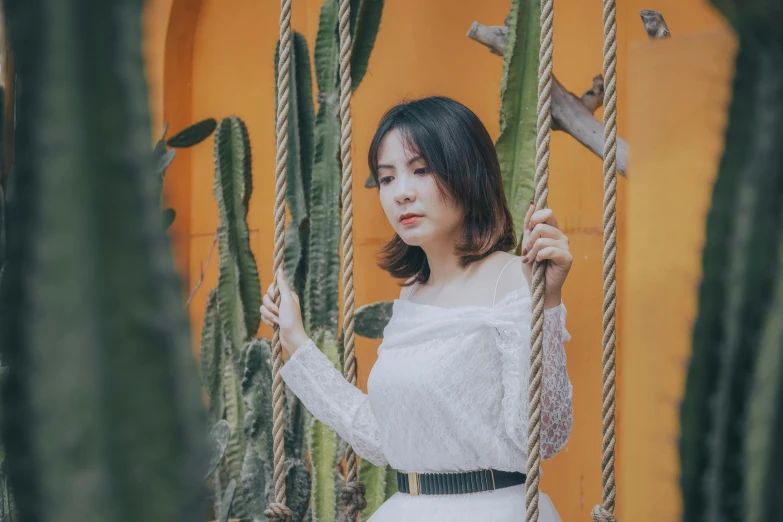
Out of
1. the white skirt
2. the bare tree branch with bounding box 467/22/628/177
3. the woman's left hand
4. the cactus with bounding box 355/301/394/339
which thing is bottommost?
the white skirt

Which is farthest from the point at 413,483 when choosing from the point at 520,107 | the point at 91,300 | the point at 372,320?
the point at 91,300

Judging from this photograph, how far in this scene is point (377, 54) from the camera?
298 cm

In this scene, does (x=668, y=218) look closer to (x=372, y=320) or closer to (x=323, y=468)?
(x=372, y=320)

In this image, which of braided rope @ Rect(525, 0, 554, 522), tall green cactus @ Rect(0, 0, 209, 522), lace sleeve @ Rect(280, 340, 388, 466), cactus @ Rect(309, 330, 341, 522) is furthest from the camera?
cactus @ Rect(309, 330, 341, 522)

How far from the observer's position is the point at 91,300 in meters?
0.35

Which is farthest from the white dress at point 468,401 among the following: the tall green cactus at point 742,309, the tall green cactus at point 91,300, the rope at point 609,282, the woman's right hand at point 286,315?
the tall green cactus at point 91,300

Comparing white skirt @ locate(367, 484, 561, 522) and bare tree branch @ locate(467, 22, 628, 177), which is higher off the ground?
bare tree branch @ locate(467, 22, 628, 177)

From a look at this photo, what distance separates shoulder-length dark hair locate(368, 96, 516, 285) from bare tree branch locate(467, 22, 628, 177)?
2.00ft

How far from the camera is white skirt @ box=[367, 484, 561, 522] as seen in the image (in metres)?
1.47

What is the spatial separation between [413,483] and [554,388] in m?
0.32

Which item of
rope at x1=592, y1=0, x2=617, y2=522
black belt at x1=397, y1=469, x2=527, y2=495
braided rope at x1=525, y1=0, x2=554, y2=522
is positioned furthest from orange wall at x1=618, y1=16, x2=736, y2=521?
black belt at x1=397, y1=469, x2=527, y2=495

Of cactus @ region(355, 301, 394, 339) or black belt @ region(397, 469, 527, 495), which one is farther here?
→ cactus @ region(355, 301, 394, 339)

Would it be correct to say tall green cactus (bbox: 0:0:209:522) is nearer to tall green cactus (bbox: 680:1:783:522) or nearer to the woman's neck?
tall green cactus (bbox: 680:1:783:522)

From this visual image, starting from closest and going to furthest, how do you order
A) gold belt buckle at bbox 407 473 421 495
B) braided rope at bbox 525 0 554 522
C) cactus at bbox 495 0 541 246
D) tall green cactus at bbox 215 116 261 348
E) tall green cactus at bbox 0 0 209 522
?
tall green cactus at bbox 0 0 209 522
braided rope at bbox 525 0 554 522
gold belt buckle at bbox 407 473 421 495
cactus at bbox 495 0 541 246
tall green cactus at bbox 215 116 261 348
